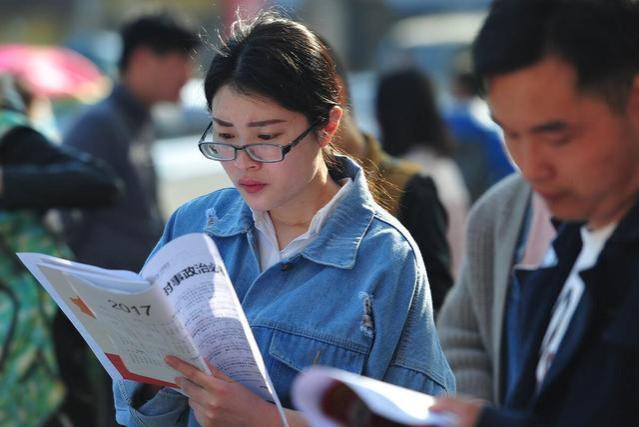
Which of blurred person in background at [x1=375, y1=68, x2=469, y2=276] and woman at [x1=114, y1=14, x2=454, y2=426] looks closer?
woman at [x1=114, y1=14, x2=454, y2=426]

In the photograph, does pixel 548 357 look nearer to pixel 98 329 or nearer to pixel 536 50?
pixel 536 50

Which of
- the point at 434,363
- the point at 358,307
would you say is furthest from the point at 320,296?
the point at 434,363

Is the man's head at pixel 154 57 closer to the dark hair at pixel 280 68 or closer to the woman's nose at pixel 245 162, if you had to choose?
the dark hair at pixel 280 68

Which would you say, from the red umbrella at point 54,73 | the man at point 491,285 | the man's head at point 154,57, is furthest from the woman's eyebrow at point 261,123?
the red umbrella at point 54,73

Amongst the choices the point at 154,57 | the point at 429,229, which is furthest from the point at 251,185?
the point at 154,57

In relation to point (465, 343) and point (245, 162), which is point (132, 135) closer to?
point (465, 343)

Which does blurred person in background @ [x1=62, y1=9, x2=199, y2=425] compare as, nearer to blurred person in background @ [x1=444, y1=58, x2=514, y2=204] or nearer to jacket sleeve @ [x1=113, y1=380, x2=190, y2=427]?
blurred person in background @ [x1=444, y1=58, x2=514, y2=204]

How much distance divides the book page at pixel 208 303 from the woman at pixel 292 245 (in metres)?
0.05

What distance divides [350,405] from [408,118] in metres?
3.60

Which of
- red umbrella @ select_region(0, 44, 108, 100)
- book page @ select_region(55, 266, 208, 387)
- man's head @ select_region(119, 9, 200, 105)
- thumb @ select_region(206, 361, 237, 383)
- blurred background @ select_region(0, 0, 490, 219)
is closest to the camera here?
book page @ select_region(55, 266, 208, 387)

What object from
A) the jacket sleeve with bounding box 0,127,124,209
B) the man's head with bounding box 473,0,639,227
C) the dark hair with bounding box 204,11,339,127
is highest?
the man's head with bounding box 473,0,639,227

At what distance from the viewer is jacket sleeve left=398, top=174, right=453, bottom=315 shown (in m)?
3.50

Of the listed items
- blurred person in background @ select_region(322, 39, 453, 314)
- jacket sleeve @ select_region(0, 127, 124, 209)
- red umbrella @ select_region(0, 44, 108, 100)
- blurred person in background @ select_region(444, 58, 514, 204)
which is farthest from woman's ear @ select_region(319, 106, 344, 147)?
red umbrella @ select_region(0, 44, 108, 100)

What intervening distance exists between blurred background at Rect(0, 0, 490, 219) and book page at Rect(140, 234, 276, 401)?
2.63 ft
